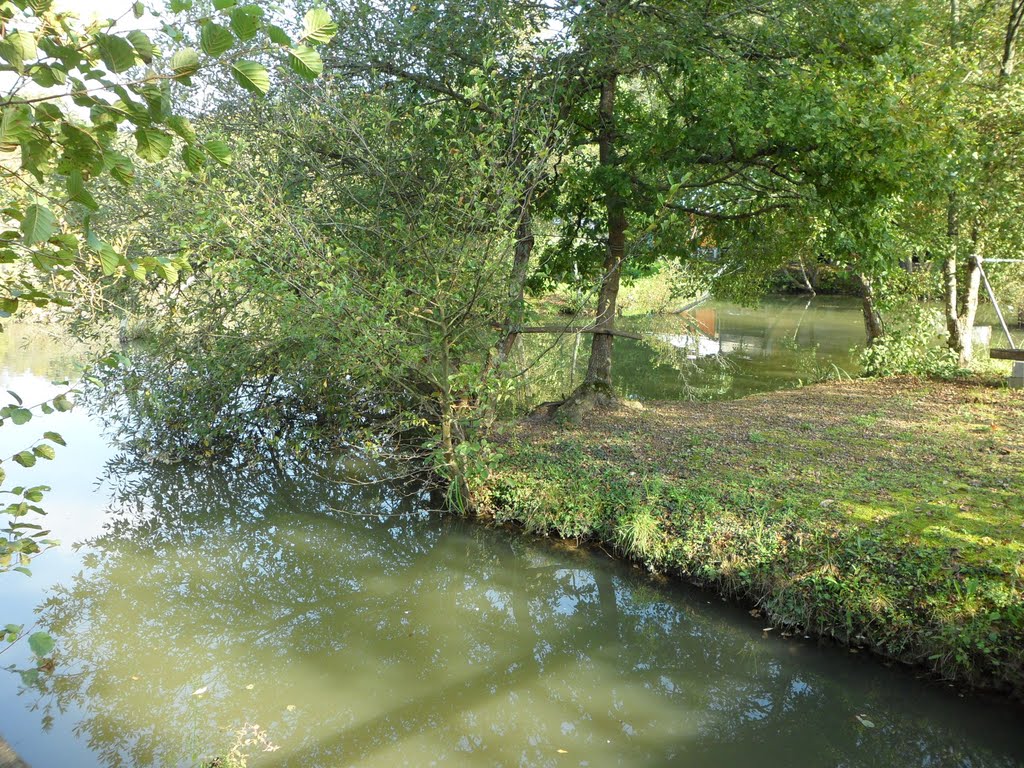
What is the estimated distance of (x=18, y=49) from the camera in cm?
182

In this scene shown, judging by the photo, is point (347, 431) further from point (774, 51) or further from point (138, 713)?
point (774, 51)

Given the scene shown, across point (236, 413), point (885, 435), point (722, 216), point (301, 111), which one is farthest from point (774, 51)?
point (236, 413)

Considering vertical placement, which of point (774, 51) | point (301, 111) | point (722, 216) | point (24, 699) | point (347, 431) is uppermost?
point (774, 51)

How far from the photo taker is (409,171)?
8445 millimetres

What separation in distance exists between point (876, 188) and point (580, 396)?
4806 mm

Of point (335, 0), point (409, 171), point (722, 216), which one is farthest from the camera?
point (722, 216)

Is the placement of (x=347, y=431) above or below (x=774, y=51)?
below

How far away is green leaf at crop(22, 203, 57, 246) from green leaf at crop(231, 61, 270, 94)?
0.61 metres

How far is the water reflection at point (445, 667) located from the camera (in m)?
5.25

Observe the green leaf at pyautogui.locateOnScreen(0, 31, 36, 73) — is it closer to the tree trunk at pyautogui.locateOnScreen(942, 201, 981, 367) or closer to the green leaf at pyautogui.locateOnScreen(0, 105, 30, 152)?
the green leaf at pyautogui.locateOnScreen(0, 105, 30, 152)

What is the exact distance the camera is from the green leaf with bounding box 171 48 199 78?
1.89 m

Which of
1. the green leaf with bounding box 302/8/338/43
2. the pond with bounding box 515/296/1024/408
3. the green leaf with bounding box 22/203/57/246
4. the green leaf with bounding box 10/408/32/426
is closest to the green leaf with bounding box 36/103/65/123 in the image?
the green leaf with bounding box 22/203/57/246

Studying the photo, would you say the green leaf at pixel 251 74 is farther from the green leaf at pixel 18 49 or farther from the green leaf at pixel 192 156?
the green leaf at pixel 18 49

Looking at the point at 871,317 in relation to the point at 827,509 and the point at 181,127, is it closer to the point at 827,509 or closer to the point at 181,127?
the point at 827,509
